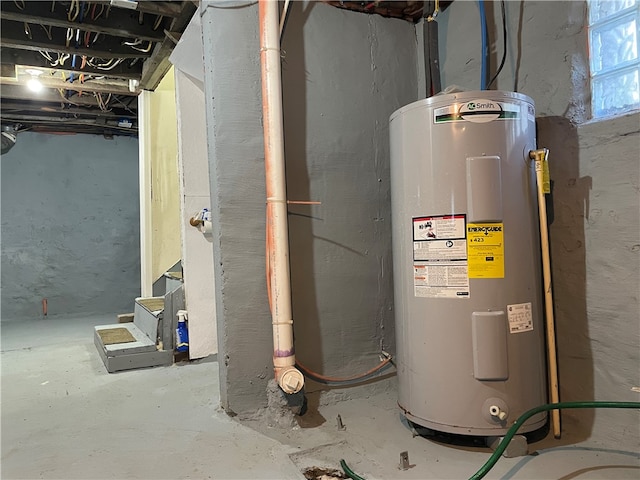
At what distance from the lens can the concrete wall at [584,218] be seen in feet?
4.92

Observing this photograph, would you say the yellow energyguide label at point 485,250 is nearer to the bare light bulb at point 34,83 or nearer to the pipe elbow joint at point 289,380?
the pipe elbow joint at point 289,380

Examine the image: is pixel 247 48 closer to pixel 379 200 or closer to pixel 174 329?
pixel 379 200

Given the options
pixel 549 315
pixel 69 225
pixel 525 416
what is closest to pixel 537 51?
pixel 549 315

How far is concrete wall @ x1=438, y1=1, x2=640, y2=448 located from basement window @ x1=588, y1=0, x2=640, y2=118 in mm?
37

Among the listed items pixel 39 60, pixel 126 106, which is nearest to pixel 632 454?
pixel 39 60

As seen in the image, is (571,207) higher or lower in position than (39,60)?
lower

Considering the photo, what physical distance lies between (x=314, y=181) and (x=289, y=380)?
0.89 m

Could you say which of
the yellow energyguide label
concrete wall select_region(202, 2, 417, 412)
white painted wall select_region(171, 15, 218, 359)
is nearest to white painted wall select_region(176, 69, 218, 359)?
white painted wall select_region(171, 15, 218, 359)

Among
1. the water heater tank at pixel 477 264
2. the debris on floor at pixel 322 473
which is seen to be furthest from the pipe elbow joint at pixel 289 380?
the water heater tank at pixel 477 264

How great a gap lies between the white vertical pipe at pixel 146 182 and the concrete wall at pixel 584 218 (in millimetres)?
3069

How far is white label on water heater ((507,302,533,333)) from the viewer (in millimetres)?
1523

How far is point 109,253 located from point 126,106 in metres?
1.93

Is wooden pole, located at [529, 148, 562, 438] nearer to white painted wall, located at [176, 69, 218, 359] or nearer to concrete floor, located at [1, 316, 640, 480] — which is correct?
concrete floor, located at [1, 316, 640, 480]

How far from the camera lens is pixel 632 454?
1.47 m
